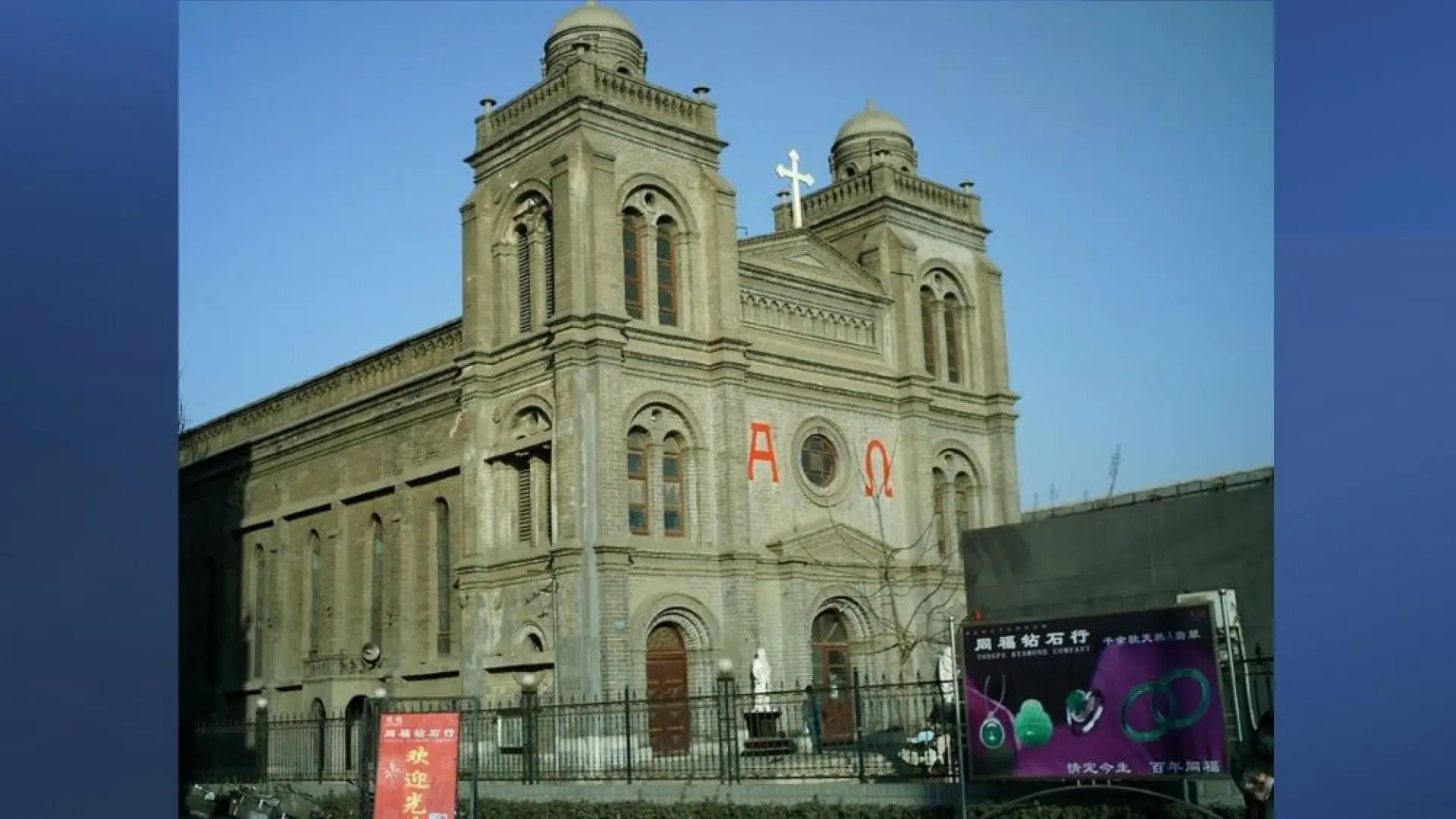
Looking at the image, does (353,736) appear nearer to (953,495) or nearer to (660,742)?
(660,742)

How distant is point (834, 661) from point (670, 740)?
21.0ft

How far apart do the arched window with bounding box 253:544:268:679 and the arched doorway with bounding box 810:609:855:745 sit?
1722 centimetres

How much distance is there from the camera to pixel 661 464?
3212 centimetres

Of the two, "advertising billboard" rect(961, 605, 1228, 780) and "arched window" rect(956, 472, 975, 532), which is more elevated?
"arched window" rect(956, 472, 975, 532)

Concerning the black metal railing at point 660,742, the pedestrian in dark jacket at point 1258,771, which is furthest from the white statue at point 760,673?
the pedestrian in dark jacket at point 1258,771

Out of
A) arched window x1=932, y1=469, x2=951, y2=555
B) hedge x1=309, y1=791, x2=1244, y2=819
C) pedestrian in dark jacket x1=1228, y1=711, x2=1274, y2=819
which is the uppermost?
arched window x1=932, y1=469, x2=951, y2=555

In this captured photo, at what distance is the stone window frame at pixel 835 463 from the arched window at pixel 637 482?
464 centimetres

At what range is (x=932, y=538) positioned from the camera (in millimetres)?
37875

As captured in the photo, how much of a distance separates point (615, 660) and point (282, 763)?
24.5 ft

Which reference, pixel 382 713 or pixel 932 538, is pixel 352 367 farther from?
pixel 382 713

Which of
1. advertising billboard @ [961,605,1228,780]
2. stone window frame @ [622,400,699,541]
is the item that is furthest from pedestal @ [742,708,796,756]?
advertising billboard @ [961,605,1228,780]

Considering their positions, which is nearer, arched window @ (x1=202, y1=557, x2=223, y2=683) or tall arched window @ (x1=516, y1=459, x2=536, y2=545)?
tall arched window @ (x1=516, y1=459, x2=536, y2=545)

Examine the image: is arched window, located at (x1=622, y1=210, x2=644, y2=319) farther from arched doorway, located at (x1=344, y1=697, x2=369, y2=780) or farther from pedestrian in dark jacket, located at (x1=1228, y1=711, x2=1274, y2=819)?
pedestrian in dark jacket, located at (x1=1228, y1=711, x2=1274, y2=819)

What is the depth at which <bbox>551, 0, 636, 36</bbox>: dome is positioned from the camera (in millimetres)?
35156
